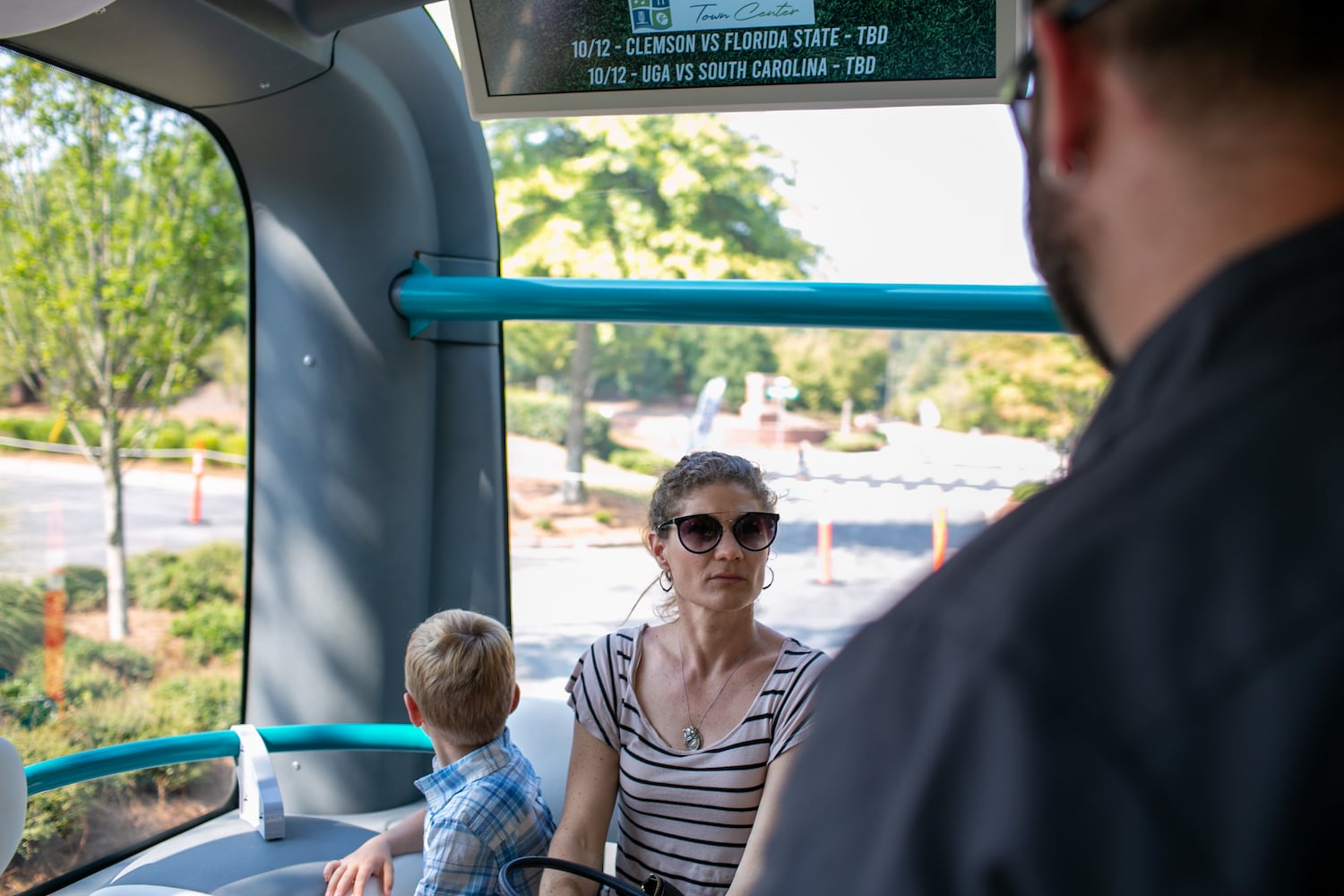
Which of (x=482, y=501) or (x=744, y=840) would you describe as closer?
(x=744, y=840)

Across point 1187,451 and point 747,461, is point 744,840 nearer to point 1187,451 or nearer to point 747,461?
point 747,461

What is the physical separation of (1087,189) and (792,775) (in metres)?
0.39

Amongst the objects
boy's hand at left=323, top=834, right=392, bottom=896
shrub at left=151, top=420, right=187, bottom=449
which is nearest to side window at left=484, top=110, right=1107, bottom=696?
shrub at left=151, top=420, right=187, bottom=449

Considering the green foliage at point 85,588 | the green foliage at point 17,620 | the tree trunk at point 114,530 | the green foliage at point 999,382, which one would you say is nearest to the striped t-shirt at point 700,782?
the green foliage at point 17,620

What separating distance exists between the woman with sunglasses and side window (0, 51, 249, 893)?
4056mm

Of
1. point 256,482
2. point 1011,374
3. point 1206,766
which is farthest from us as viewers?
point 1011,374

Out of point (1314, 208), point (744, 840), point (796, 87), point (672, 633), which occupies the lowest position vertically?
point (744, 840)

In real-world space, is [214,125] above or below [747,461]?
above

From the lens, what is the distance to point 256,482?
3297 millimetres

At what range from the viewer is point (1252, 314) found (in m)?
0.56

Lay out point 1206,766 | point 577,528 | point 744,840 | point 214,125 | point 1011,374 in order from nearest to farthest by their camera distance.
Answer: point 1206,766 → point 744,840 → point 214,125 → point 577,528 → point 1011,374

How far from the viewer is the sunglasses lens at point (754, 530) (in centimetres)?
244

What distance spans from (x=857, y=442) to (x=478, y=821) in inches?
405

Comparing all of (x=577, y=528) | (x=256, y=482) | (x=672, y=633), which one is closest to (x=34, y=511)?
(x=577, y=528)
